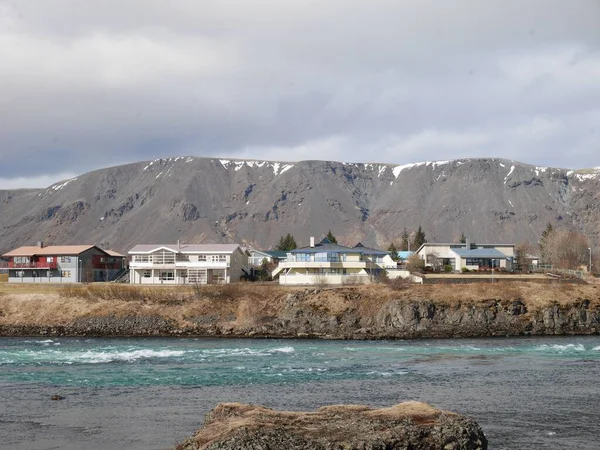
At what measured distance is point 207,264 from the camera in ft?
285

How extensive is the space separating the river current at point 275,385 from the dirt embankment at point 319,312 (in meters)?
8.01

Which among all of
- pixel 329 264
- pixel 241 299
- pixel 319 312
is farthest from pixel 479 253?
pixel 241 299

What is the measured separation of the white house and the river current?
33.3 m

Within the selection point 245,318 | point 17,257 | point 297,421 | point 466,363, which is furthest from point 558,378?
point 17,257

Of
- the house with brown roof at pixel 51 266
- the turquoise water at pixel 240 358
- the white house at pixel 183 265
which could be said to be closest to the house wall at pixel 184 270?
the white house at pixel 183 265

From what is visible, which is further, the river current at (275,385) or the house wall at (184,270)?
the house wall at (184,270)

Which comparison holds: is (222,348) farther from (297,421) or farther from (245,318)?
(297,421)

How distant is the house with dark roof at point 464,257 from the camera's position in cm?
9725

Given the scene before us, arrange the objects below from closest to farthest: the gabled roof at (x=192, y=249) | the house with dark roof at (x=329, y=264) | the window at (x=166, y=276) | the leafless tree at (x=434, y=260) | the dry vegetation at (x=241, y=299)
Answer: the dry vegetation at (x=241, y=299) → the house with dark roof at (x=329, y=264) → the window at (x=166, y=276) → the gabled roof at (x=192, y=249) → the leafless tree at (x=434, y=260)

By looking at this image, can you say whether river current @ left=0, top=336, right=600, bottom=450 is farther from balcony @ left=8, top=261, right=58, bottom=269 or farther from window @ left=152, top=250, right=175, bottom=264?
balcony @ left=8, top=261, right=58, bottom=269

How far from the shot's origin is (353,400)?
28.9 metres

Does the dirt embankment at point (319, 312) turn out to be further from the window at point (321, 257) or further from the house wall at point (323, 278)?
the window at point (321, 257)

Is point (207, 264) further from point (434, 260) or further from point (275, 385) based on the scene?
point (275, 385)

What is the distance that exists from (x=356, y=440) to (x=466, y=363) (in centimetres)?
2542
